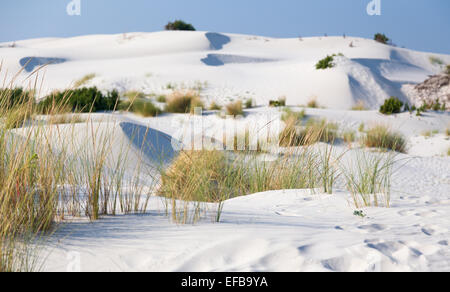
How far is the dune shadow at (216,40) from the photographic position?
28289 mm

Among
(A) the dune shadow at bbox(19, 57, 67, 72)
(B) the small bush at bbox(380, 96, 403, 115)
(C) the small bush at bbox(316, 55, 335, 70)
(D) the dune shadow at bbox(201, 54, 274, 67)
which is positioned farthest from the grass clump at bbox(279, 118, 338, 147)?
(A) the dune shadow at bbox(19, 57, 67, 72)

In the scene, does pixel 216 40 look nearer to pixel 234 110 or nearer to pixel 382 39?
pixel 382 39

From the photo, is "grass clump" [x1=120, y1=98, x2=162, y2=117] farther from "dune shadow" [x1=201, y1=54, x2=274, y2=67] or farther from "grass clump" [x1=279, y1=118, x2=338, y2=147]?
"dune shadow" [x1=201, y1=54, x2=274, y2=67]

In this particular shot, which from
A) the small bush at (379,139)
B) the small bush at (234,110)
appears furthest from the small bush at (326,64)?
the small bush at (379,139)

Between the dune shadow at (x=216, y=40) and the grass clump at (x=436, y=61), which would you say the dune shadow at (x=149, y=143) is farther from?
the grass clump at (x=436, y=61)

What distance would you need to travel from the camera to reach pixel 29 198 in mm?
1815

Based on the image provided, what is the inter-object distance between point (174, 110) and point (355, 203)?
24.3 feet

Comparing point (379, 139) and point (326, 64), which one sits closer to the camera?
point (379, 139)

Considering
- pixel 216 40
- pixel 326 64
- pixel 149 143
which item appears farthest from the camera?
pixel 216 40

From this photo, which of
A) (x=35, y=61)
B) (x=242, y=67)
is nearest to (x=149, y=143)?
(x=242, y=67)

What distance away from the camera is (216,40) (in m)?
29.6

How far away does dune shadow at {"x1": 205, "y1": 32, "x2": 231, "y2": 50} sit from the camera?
2829 centimetres

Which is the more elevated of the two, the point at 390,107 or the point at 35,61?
the point at 35,61
